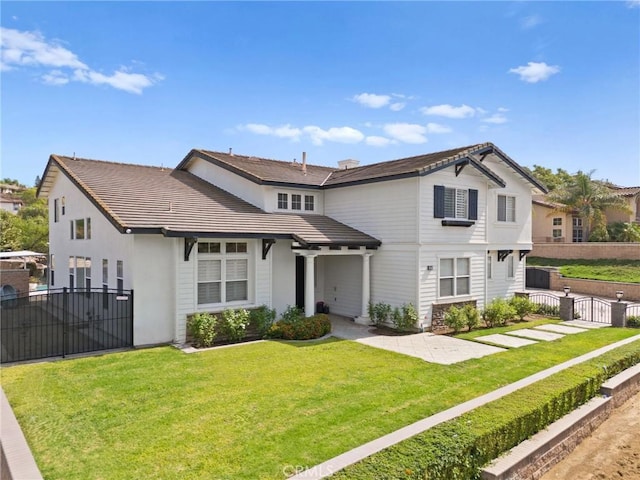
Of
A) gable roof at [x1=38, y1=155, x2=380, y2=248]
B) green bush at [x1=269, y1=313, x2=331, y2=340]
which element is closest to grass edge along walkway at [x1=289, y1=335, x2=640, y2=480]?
green bush at [x1=269, y1=313, x2=331, y2=340]

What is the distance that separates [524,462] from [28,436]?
23.8 ft

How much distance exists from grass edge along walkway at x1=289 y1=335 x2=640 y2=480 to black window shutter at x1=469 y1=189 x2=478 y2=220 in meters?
7.48

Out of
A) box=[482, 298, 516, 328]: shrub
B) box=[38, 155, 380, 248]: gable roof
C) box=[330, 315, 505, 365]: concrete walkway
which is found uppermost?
box=[38, 155, 380, 248]: gable roof

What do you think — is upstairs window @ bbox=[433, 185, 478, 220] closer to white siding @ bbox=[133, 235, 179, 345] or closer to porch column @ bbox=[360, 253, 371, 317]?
porch column @ bbox=[360, 253, 371, 317]

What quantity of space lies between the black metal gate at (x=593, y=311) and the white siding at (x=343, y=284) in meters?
9.45

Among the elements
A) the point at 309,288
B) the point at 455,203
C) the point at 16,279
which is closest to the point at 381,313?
the point at 309,288

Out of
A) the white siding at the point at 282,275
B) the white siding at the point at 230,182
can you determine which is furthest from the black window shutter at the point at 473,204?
the white siding at the point at 230,182

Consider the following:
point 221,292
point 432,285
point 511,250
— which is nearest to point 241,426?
point 221,292

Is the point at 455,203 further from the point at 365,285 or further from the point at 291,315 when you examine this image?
the point at 291,315

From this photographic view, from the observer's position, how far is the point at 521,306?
54.9 ft

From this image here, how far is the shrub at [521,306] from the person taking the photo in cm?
1672

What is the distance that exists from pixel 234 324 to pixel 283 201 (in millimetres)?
6063

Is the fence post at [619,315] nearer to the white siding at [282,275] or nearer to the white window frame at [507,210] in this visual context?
the white window frame at [507,210]

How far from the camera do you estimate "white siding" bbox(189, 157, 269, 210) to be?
629 inches
